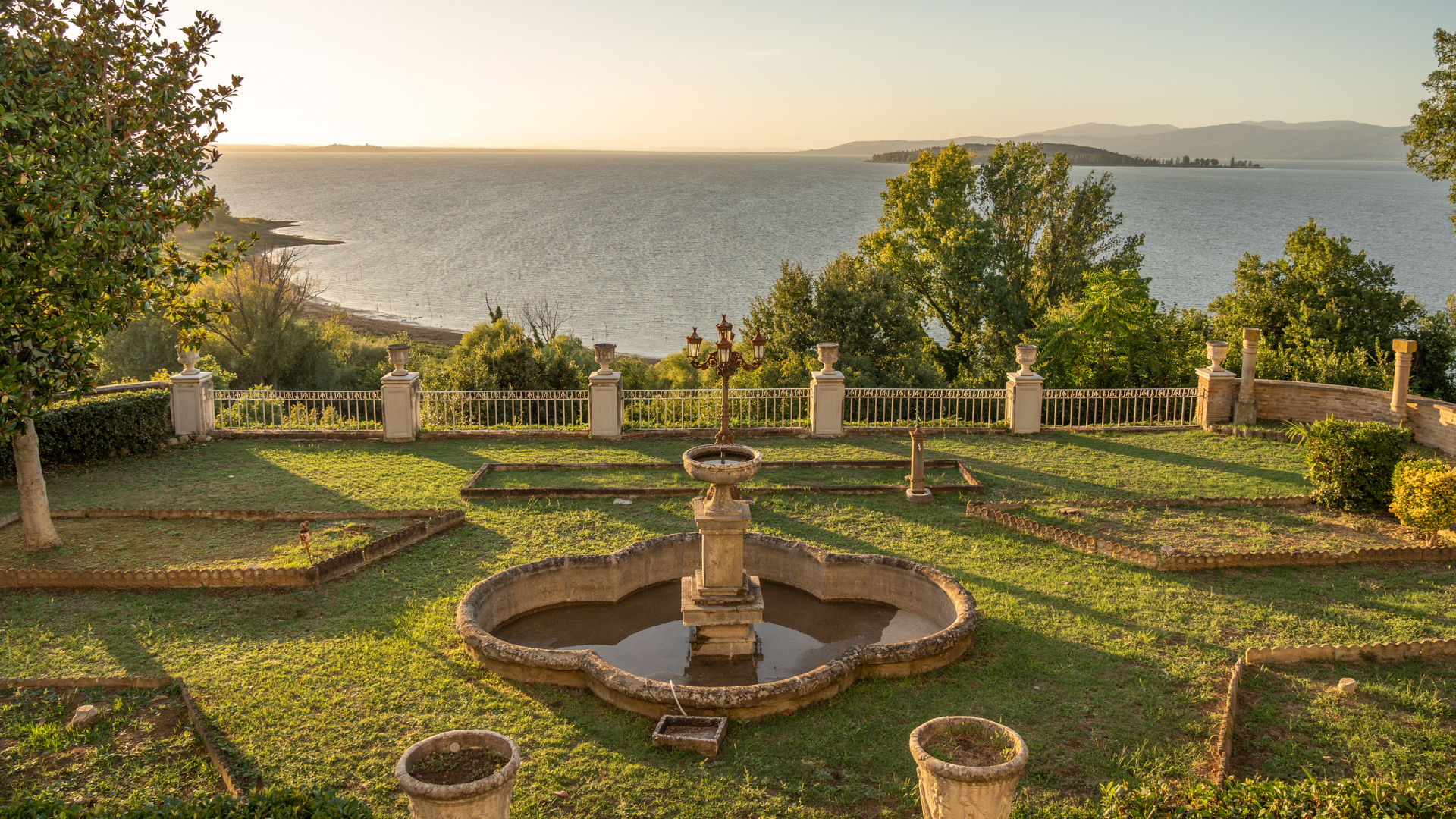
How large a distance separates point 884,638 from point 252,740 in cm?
573

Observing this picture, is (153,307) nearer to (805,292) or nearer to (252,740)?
(252,740)

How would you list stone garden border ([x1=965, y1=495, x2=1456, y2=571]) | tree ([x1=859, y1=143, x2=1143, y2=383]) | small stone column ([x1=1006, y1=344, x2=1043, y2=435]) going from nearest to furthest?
stone garden border ([x1=965, y1=495, x2=1456, y2=571]) → small stone column ([x1=1006, y1=344, x2=1043, y2=435]) → tree ([x1=859, y1=143, x2=1143, y2=383])

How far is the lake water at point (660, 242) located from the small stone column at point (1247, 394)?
35648 mm

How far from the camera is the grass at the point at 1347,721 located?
22.1ft

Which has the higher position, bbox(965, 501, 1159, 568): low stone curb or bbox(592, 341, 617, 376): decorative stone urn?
bbox(592, 341, 617, 376): decorative stone urn

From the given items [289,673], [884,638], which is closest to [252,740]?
[289,673]

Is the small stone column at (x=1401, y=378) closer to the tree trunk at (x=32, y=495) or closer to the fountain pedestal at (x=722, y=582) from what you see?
the fountain pedestal at (x=722, y=582)

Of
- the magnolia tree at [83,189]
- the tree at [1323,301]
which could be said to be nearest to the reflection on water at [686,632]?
the magnolia tree at [83,189]

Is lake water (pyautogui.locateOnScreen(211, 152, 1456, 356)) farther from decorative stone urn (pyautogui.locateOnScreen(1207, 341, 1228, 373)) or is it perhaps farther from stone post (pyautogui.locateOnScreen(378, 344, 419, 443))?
decorative stone urn (pyautogui.locateOnScreen(1207, 341, 1228, 373))

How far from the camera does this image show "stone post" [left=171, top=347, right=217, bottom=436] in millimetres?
16734

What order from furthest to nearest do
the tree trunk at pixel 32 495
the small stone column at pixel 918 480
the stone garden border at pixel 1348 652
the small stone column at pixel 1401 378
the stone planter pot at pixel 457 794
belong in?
the small stone column at pixel 1401 378 < the small stone column at pixel 918 480 < the tree trunk at pixel 32 495 < the stone garden border at pixel 1348 652 < the stone planter pot at pixel 457 794

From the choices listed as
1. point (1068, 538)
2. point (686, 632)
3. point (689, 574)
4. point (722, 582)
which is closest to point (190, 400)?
point (689, 574)

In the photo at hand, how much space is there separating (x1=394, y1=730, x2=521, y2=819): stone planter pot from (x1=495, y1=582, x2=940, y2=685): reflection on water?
3247mm

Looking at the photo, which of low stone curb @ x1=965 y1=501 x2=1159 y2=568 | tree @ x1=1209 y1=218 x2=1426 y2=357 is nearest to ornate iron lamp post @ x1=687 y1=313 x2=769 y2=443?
low stone curb @ x1=965 y1=501 x2=1159 y2=568
